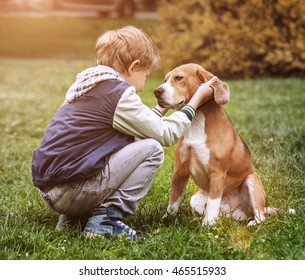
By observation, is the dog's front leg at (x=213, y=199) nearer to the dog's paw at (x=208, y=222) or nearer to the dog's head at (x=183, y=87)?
the dog's paw at (x=208, y=222)

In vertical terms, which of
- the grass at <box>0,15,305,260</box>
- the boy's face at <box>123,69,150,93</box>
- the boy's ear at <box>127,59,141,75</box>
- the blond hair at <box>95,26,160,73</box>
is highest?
the blond hair at <box>95,26,160,73</box>

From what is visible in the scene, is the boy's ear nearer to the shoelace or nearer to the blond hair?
the blond hair

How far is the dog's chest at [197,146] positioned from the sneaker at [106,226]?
1.68 ft

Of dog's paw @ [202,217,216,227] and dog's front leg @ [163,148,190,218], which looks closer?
dog's paw @ [202,217,216,227]

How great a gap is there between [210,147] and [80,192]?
76 centimetres

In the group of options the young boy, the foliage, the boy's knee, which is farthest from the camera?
the boy's knee

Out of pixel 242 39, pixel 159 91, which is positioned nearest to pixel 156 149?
pixel 159 91

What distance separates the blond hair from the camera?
10.2 ft

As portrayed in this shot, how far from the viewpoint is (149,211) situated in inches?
136

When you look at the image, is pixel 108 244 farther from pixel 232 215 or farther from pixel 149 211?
pixel 232 215

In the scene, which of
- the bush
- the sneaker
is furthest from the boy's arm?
the bush

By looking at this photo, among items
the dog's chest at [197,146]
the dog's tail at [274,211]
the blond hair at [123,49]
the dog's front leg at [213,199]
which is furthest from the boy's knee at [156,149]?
the dog's tail at [274,211]

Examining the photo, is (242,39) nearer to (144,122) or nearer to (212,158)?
(212,158)
